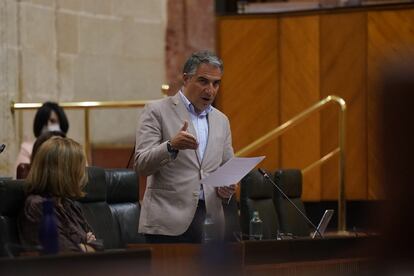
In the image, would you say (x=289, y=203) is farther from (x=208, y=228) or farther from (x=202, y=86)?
(x=208, y=228)

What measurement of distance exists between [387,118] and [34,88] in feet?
29.7

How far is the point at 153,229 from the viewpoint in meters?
4.81

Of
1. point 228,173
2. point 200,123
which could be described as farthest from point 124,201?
point 228,173

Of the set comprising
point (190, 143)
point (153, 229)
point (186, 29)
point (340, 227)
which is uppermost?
point (186, 29)

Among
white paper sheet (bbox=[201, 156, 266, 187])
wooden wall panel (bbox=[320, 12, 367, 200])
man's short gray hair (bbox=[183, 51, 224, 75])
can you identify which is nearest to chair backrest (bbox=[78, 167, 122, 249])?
man's short gray hair (bbox=[183, 51, 224, 75])

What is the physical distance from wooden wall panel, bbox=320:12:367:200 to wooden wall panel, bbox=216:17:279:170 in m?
0.62

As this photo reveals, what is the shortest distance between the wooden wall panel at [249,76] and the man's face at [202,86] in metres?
6.66

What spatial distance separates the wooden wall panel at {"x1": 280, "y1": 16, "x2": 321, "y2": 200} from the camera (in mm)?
11391

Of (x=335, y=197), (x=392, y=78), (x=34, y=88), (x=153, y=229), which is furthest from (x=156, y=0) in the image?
(x=392, y=78)

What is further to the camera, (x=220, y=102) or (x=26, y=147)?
(x=220, y=102)

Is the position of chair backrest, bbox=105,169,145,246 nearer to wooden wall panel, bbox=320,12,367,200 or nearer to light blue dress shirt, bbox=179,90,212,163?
light blue dress shirt, bbox=179,90,212,163

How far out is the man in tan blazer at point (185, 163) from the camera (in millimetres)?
4793

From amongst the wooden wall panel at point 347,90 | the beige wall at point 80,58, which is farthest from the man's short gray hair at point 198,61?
the wooden wall panel at point 347,90

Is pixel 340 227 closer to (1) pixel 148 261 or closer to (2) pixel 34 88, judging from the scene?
(2) pixel 34 88
